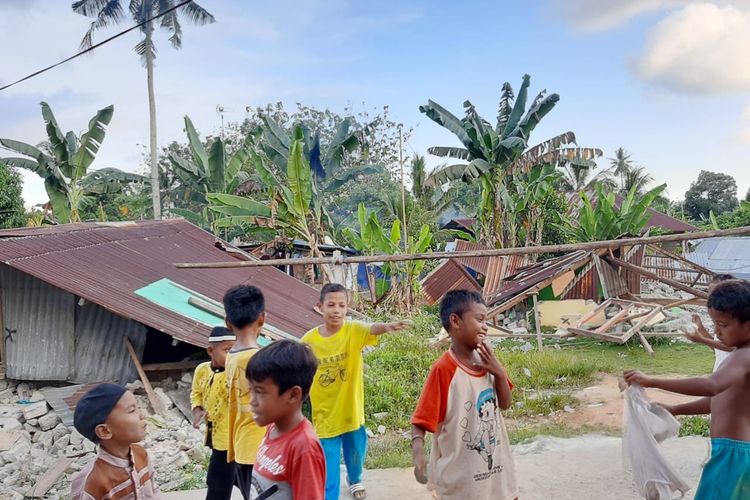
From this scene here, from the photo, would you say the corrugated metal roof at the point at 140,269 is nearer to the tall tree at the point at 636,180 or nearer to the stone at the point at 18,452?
the stone at the point at 18,452

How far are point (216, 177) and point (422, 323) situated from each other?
6822mm

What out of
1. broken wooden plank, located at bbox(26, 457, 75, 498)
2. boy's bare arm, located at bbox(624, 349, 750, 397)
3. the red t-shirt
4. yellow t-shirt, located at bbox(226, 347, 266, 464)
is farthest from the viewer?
broken wooden plank, located at bbox(26, 457, 75, 498)

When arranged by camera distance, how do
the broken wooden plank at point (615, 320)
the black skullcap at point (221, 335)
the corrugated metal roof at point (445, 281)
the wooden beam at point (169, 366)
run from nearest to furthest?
the black skullcap at point (221, 335) → the wooden beam at point (169, 366) → the broken wooden plank at point (615, 320) → the corrugated metal roof at point (445, 281)

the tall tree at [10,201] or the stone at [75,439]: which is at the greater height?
the tall tree at [10,201]

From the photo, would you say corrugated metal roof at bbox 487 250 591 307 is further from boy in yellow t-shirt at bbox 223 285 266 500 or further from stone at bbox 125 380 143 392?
boy in yellow t-shirt at bbox 223 285 266 500

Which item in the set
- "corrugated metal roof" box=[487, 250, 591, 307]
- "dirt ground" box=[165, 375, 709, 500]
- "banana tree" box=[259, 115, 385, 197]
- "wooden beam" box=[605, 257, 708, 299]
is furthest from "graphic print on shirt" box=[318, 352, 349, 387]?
"banana tree" box=[259, 115, 385, 197]

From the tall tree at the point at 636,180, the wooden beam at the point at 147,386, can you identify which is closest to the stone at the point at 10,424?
the wooden beam at the point at 147,386

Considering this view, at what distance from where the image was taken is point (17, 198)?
16.1 m

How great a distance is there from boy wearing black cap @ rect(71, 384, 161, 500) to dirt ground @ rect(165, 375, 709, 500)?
1.93m

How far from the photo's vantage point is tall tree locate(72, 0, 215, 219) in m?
18.1

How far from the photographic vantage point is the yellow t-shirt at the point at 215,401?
2.86 m

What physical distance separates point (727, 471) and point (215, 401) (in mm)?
2358

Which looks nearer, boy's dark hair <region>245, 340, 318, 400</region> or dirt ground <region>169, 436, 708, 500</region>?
boy's dark hair <region>245, 340, 318, 400</region>

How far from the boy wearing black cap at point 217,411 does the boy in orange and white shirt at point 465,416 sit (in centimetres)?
114
